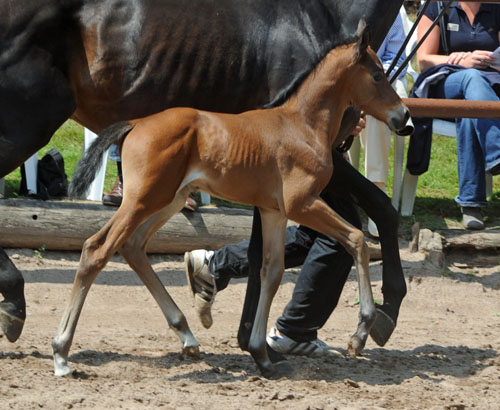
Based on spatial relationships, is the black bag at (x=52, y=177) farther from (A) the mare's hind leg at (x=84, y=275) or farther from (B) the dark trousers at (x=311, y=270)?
(A) the mare's hind leg at (x=84, y=275)

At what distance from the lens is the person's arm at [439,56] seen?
7496 mm

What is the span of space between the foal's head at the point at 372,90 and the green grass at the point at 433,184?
Answer: 300cm

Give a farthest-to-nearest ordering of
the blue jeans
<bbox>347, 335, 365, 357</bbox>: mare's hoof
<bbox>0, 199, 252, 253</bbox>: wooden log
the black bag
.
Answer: the blue jeans → the black bag → <bbox>0, 199, 252, 253</bbox>: wooden log → <bbox>347, 335, 365, 357</bbox>: mare's hoof

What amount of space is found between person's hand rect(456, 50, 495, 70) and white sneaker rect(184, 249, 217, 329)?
11.3 feet

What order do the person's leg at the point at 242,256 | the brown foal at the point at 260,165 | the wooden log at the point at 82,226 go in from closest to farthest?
the brown foal at the point at 260,165, the person's leg at the point at 242,256, the wooden log at the point at 82,226

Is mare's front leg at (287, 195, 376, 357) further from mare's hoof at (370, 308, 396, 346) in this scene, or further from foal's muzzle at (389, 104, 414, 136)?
foal's muzzle at (389, 104, 414, 136)

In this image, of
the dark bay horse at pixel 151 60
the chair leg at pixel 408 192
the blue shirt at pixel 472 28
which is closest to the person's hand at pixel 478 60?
the blue shirt at pixel 472 28

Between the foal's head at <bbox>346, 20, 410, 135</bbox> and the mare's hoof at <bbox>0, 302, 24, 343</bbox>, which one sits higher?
the foal's head at <bbox>346, 20, 410, 135</bbox>

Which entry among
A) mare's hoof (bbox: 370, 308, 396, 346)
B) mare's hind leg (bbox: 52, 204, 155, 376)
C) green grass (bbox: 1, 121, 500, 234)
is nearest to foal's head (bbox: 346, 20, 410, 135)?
mare's hoof (bbox: 370, 308, 396, 346)

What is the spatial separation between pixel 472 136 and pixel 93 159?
13.4ft

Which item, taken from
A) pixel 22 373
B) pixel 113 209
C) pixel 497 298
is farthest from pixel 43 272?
pixel 497 298

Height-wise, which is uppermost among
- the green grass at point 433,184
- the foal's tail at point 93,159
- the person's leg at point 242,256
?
the foal's tail at point 93,159

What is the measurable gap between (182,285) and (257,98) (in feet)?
6.93

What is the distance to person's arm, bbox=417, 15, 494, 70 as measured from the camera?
→ 7.50m
